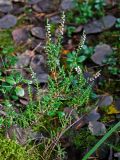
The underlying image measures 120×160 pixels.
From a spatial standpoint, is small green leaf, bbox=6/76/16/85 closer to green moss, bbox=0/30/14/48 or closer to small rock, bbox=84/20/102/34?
green moss, bbox=0/30/14/48

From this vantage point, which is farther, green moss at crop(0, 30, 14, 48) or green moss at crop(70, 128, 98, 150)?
green moss at crop(0, 30, 14, 48)

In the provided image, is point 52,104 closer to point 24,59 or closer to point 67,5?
point 24,59

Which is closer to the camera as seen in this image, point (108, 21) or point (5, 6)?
point (108, 21)

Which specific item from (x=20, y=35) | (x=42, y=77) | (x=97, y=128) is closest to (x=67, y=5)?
(x=20, y=35)

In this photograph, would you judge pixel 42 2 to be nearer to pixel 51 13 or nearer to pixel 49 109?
pixel 51 13

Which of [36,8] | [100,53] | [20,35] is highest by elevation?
[36,8]

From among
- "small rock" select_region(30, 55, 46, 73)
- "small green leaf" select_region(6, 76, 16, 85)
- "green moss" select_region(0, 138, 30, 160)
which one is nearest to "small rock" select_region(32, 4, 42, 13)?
"small rock" select_region(30, 55, 46, 73)
